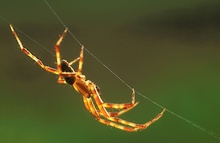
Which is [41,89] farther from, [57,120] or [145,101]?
[145,101]

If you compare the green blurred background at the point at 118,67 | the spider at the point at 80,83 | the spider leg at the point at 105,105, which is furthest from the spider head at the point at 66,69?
the green blurred background at the point at 118,67

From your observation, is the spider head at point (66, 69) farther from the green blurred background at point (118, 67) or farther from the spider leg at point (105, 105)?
the green blurred background at point (118, 67)

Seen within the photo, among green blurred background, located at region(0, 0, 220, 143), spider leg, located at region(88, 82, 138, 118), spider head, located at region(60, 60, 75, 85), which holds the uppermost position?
green blurred background, located at region(0, 0, 220, 143)

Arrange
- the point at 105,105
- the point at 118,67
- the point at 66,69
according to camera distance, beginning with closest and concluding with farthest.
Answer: the point at 66,69 < the point at 105,105 < the point at 118,67

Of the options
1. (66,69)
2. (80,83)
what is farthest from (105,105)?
(66,69)

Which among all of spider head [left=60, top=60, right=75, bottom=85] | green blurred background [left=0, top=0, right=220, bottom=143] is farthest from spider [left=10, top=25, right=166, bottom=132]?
green blurred background [left=0, top=0, right=220, bottom=143]

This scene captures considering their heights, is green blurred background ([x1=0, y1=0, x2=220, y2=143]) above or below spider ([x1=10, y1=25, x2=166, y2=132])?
above

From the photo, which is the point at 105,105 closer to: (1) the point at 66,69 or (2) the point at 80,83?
(2) the point at 80,83

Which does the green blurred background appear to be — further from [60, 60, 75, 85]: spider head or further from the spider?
[60, 60, 75, 85]: spider head

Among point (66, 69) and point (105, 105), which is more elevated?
point (66, 69)
